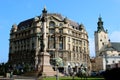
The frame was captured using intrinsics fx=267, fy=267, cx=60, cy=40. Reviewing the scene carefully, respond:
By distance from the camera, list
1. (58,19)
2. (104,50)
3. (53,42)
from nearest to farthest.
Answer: (53,42) < (58,19) < (104,50)

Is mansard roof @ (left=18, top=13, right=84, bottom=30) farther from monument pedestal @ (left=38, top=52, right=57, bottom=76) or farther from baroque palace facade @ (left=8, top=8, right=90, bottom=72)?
monument pedestal @ (left=38, top=52, right=57, bottom=76)

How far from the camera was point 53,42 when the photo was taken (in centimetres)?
11888

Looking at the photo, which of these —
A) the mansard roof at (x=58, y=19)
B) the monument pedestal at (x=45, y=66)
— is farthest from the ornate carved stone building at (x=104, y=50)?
the monument pedestal at (x=45, y=66)

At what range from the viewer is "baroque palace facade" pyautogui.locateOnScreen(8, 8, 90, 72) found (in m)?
117

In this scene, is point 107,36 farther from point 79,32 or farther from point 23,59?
point 23,59

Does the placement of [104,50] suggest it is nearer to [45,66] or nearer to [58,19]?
[58,19]

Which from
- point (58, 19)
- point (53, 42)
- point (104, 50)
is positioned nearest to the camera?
point (53, 42)

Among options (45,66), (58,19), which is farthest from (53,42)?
(45,66)

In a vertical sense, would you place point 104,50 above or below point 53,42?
below

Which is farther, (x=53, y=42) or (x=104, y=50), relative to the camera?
(x=104, y=50)

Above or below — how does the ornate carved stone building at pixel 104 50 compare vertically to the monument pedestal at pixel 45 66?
above

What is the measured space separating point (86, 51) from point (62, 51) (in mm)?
19561

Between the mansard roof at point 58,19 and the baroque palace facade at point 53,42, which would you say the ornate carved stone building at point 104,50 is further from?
the mansard roof at point 58,19

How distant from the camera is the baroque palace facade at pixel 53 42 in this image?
385 ft
